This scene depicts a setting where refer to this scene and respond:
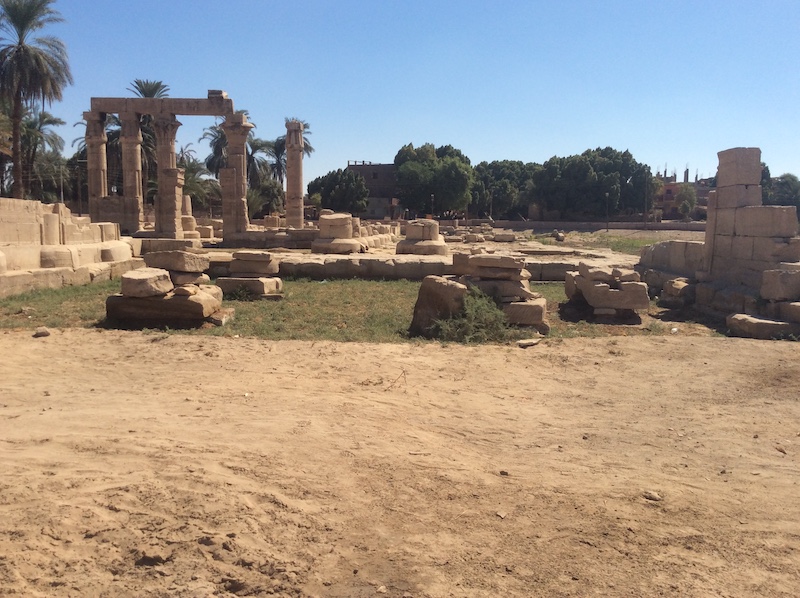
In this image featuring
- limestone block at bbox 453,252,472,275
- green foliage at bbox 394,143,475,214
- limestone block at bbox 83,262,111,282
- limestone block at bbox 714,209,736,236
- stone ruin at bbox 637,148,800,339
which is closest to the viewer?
stone ruin at bbox 637,148,800,339

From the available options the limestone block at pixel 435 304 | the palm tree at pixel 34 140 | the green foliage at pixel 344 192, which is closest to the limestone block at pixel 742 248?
the limestone block at pixel 435 304

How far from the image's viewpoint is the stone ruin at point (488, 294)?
30.0 ft

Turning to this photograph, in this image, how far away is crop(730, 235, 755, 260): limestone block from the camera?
1259 cm

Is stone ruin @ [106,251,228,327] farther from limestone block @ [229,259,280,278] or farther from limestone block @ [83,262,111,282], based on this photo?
limestone block @ [83,262,111,282]

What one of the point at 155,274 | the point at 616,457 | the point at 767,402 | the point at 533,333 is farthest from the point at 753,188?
the point at 155,274

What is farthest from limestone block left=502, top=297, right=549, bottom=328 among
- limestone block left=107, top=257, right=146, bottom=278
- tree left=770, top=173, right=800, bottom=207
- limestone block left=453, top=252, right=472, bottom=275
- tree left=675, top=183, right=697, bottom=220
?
tree left=675, top=183, right=697, bottom=220

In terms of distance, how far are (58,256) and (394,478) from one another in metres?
11.3

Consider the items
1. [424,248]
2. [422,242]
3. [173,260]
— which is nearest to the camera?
[173,260]

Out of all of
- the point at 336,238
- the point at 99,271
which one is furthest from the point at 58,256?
the point at 336,238

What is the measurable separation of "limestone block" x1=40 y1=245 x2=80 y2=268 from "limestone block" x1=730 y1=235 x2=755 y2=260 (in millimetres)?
13538

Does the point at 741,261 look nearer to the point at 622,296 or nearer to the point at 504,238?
the point at 622,296

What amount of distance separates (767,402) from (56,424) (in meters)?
6.20

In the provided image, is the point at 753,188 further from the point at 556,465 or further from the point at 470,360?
the point at 556,465

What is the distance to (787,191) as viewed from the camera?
186 ft
